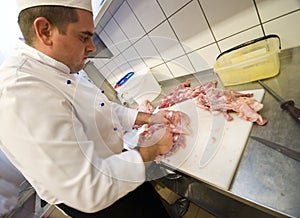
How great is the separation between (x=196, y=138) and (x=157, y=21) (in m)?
0.78

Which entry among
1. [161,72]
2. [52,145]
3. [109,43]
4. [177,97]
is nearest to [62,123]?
[52,145]

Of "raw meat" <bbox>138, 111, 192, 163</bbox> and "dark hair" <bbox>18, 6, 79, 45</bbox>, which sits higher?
"dark hair" <bbox>18, 6, 79, 45</bbox>

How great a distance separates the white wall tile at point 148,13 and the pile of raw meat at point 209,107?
0.49 metres

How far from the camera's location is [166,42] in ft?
3.96

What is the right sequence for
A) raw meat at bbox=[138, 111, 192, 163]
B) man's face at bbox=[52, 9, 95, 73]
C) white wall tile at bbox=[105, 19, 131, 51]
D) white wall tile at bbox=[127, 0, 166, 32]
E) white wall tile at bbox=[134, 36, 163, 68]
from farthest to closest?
white wall tile at bbox=[105, 19, 131, 51]
white wall tile at bbox=[134, 36, 163, 68]
white wall tile at bbox=[127, 0, 166, 32]
raw meat at bbox=[138, 111, 192, 163]
man's face at bbox=[52, 9, 95, 73]

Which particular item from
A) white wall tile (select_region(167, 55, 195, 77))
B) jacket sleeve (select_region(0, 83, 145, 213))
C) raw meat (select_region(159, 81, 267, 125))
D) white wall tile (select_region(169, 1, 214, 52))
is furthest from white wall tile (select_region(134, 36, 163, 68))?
jacket sleeve (select_region(0, 83, 145, 213))

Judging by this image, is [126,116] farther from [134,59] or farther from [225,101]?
[134,59]

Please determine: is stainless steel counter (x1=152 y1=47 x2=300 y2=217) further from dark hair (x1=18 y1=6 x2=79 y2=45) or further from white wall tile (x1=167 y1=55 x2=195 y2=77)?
dark hair (x1=18 y1=6 x2=79 y2=45)

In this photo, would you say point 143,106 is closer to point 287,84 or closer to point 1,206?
point 287,84

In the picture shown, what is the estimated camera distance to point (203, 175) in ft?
2.05

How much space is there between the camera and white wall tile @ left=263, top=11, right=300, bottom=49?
740 millimetres

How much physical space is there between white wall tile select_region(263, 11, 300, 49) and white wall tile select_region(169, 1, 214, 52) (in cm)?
27

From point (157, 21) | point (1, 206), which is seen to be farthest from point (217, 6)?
point (1, 206)

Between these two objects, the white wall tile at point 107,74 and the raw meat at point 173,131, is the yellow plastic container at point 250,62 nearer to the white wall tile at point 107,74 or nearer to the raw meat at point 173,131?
the raw meat at point 173,131
